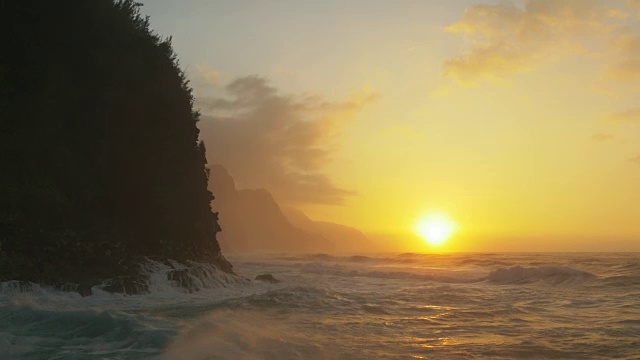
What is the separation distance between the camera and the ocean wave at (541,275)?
3036cm

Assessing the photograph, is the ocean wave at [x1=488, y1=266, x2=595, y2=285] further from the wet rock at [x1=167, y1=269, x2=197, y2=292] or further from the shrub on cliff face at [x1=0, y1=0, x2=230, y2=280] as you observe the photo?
the wet rock at [x1=167, y1=269, x2=197, y2=292]

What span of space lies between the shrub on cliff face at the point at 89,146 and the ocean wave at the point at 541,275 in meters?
19.3

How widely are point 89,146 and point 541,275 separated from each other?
27.5 metres

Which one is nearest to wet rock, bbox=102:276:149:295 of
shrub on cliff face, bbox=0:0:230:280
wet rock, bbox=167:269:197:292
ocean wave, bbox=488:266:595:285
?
shrub on cliff face, bbox=0:0:230:280

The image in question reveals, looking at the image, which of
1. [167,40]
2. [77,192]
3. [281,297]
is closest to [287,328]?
[281,297]

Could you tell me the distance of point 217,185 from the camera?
172 m

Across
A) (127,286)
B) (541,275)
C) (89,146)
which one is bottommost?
(541,275)

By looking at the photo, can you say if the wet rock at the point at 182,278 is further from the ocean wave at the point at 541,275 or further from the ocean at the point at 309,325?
the ocean wave at the point at 541,275

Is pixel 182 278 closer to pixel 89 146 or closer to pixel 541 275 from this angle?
pixel 89 146

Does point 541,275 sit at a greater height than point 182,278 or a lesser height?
lesser

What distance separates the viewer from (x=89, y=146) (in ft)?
71.3

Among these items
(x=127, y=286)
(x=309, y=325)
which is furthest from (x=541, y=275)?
(x=127, y=286)

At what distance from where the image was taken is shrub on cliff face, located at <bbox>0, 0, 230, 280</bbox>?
703 inches

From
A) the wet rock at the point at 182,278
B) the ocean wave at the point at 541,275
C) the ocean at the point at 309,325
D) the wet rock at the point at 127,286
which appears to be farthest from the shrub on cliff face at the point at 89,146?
the ocean wave at the point at 541,275
